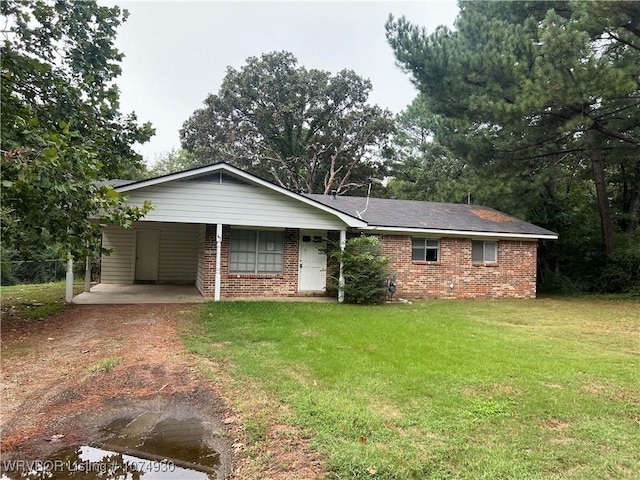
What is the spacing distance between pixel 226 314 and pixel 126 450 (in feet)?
A: 18.6

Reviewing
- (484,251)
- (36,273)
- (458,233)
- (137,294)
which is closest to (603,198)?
(484,251)

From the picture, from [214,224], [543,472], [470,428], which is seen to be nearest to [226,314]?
[214,224]

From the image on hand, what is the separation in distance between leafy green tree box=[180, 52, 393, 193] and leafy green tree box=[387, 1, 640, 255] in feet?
50.1

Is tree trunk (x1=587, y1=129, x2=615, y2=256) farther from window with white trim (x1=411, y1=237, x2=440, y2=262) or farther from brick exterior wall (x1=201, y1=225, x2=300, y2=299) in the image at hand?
brick exterior wall (x1=201, y1=225, x2=300, y2=299)

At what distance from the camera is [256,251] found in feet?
38.4

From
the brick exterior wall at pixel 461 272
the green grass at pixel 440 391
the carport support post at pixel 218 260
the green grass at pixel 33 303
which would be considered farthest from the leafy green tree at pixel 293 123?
the green grass at pixel 440 391

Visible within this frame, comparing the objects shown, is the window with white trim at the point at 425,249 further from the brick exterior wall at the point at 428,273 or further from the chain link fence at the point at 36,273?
the chain link fence at the point at 36,273

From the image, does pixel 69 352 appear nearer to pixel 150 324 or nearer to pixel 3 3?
pixel 150 324

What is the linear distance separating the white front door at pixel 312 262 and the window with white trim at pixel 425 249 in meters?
3.03

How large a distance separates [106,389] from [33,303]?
7153mm

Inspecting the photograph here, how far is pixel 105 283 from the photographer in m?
14.0

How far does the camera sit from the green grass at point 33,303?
865 cm

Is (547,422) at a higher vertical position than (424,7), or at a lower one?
lower

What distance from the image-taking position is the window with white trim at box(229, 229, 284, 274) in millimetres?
11562
